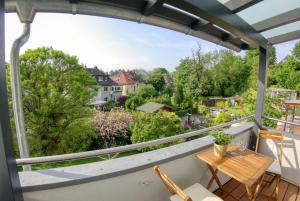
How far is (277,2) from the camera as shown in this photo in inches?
63.6

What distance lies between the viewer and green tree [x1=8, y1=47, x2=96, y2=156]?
6.92 meters

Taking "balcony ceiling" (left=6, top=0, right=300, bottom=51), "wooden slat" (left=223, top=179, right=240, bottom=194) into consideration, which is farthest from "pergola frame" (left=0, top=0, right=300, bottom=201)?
"wooden slat" (left=223, top=179, right=240, bottom=194)

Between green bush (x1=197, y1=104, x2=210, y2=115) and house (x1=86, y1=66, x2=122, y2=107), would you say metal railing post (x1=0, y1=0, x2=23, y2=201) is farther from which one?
house (x1=86, y1=66, x2=122, y2=107)

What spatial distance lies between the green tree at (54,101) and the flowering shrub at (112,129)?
164 centimetres

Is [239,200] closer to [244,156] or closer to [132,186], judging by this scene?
[244,156]

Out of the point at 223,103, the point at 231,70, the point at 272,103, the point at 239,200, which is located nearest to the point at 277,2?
the point at 239,200

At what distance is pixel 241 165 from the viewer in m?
1.51

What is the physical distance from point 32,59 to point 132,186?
26.7 feet

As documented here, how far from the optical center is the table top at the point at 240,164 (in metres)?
1.35

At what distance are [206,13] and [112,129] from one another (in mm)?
9258

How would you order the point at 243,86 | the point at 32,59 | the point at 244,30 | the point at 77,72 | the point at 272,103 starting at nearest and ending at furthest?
the point at 244,30, the point at 272,103, the point at 32,59, the point at 77,72, the point at 243,86

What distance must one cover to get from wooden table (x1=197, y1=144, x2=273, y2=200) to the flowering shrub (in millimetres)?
8585

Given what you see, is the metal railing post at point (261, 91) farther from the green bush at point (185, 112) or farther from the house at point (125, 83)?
the house at point (125, 83)

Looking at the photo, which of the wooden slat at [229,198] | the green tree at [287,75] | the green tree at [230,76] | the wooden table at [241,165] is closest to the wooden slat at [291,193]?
the wooden slat at [229,198]
